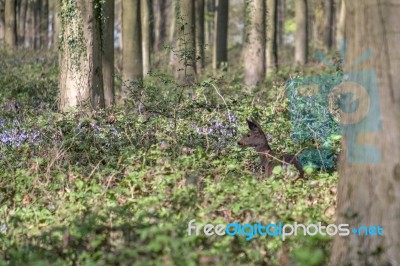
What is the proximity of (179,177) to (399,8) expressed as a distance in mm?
2587

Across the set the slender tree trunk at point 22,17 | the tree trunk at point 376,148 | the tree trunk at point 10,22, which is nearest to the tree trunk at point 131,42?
the tree trunk at point 376,148

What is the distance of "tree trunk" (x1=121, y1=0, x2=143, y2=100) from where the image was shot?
15688mm

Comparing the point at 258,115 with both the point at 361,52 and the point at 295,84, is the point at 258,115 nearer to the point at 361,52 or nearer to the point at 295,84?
the point at 295,84

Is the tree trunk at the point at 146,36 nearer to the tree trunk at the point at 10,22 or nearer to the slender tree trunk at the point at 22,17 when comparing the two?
the tree trunk at the point at 10,22

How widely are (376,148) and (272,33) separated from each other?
702 inches

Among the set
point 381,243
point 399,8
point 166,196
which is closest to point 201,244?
point 166,196

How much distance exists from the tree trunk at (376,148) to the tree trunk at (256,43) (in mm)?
13691

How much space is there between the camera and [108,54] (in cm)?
1403

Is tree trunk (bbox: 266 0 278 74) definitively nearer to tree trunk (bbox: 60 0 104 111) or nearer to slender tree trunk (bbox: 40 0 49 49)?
tree trunk (bbox: 60 0 104 111)

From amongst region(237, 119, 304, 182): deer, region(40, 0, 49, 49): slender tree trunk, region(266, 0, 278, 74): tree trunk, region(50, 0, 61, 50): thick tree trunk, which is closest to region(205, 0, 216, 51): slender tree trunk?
region(40, 0, 49, 49): slender tree trunk

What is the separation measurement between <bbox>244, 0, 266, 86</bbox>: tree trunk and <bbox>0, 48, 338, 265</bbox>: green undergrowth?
28.7ft

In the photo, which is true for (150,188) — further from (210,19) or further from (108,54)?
(210,19)


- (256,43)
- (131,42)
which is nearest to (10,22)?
(256,43)

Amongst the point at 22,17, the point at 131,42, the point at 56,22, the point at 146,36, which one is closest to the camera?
the point at 131,42
